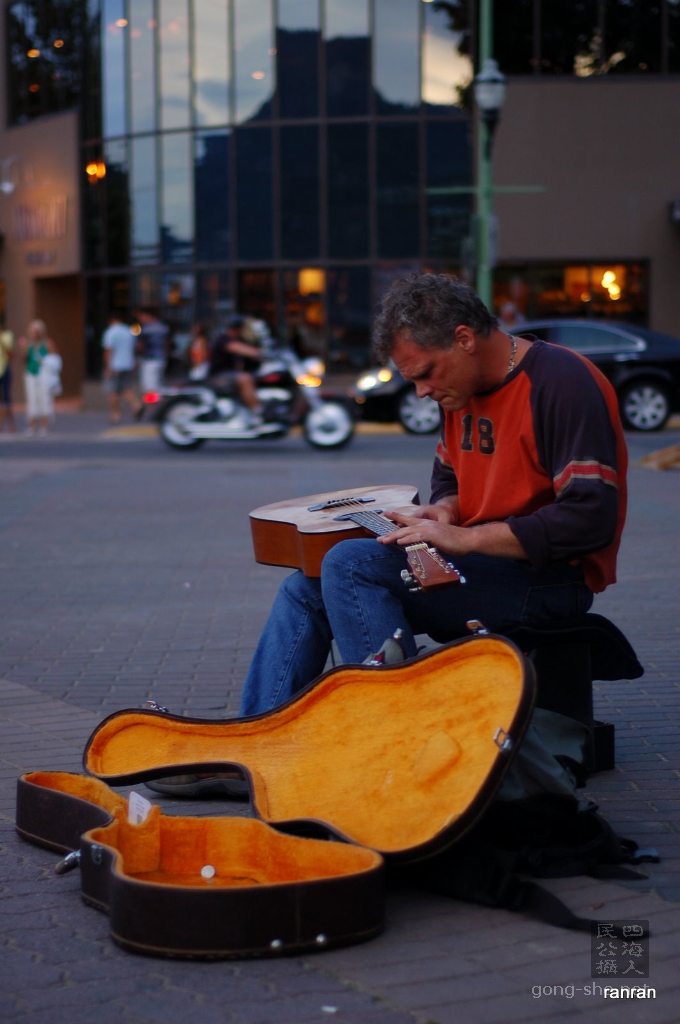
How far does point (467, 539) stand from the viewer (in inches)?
141

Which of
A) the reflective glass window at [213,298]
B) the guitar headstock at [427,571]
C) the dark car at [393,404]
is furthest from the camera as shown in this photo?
the reflective glass window at [213,298]

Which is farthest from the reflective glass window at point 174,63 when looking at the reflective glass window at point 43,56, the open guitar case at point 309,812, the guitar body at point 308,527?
the open guitar case at point 309,812

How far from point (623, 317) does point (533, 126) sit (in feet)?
13.1

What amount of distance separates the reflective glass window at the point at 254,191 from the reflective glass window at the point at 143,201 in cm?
205

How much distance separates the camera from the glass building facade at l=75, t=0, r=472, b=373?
2509 cm

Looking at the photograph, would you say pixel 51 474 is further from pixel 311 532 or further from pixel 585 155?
pixel 585 155

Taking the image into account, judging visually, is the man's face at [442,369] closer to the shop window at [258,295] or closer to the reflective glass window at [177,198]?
the shop window at [258,295]

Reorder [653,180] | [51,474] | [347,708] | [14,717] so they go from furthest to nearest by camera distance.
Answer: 1. [653,180]
2. [51,474]
3. [14,717]
4. [347,708]

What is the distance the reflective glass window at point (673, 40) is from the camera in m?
24.2

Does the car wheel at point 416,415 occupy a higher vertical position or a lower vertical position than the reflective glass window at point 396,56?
lower

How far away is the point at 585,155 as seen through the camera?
969 inches

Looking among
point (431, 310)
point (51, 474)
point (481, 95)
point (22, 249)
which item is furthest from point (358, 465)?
point (22, 249)

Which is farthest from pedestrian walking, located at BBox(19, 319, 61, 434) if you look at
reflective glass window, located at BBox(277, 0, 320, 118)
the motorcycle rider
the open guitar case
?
the open guitar case

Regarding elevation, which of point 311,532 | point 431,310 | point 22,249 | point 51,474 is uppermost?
point 22,249
